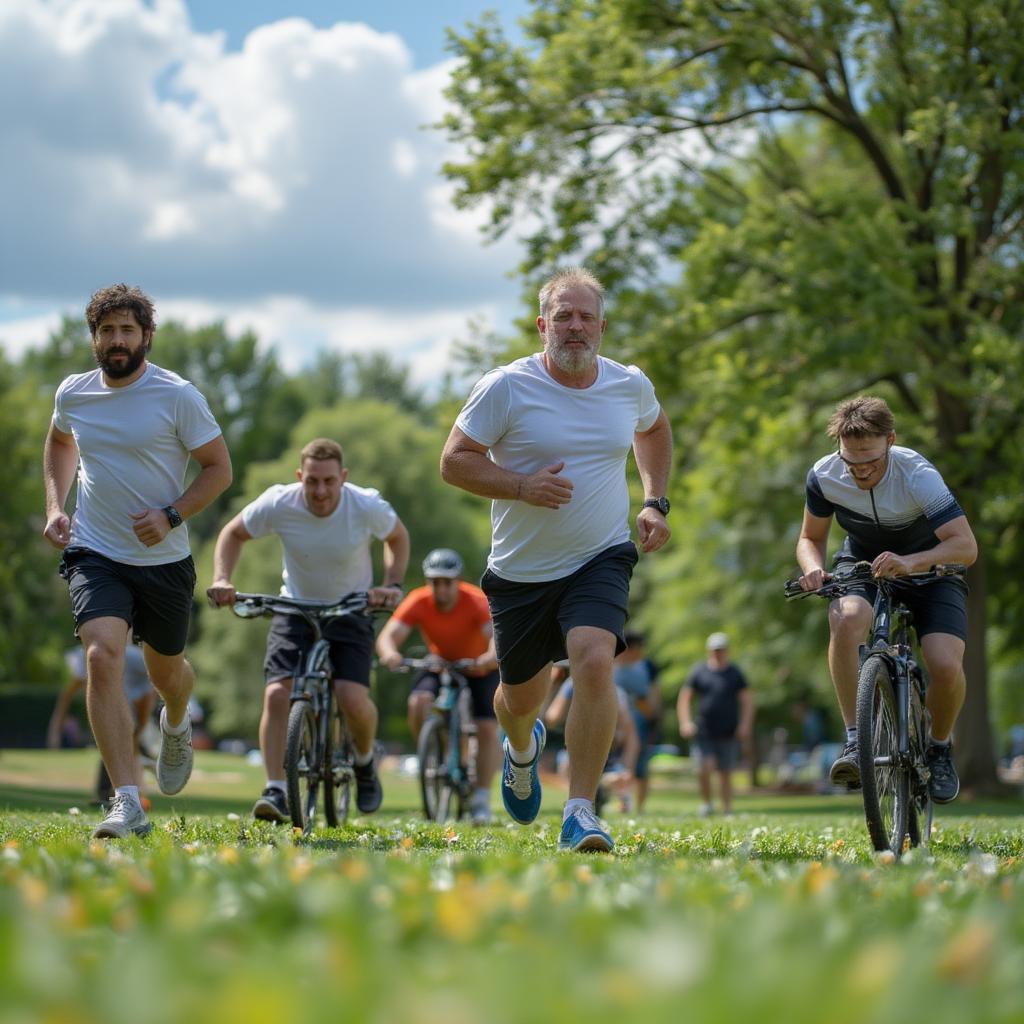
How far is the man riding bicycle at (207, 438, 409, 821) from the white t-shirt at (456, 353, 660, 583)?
256 cm

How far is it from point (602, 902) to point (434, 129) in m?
20.5

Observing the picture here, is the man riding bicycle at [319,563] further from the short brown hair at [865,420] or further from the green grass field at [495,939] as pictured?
the green grass field at [495,939]

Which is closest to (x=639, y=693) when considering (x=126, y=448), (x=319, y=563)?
(x=319, y=563)

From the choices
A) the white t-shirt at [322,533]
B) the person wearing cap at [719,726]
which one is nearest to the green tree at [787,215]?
the person wearing cap at [719,726]

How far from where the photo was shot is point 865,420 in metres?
7.33

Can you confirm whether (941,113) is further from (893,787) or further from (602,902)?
(602,902)

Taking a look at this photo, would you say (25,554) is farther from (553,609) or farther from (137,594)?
(553,609)

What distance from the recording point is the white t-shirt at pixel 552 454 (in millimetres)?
7039

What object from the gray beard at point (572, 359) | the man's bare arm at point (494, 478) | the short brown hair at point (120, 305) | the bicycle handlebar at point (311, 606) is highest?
the short brown hair at point (120, 305)

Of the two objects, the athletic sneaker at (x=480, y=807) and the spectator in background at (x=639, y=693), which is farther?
the spectator in background at (x=639, y=693)

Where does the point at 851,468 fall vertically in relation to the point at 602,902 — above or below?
above

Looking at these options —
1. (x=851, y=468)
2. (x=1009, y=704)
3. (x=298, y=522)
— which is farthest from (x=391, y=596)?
(x=1009, y=704)

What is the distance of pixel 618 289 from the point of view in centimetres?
2338

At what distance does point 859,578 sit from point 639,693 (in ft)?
33.1
